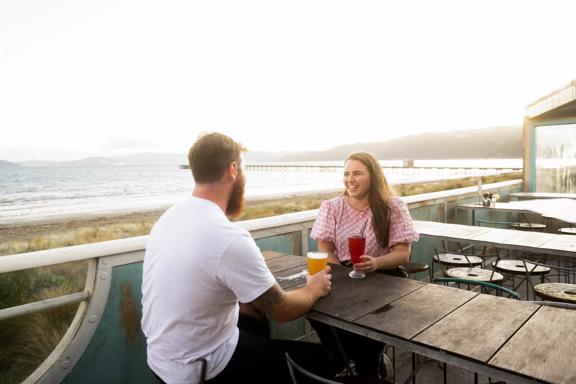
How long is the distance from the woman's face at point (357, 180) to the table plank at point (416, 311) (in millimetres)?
802

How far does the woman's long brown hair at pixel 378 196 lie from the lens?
215cm

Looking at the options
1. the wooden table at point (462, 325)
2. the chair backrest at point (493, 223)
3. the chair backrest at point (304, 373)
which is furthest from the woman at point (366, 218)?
the chair backrest at point (493, 223)

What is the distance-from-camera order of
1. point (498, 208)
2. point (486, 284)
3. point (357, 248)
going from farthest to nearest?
1. point (498, 208)
2. point (486, 284)
3. point (357, 248)

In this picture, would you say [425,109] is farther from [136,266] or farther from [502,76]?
[136,266]

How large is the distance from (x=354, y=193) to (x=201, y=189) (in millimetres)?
1236

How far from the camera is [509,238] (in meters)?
3.04

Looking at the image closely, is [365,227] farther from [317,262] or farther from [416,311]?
[416,311]

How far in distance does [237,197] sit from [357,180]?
3.39 ft

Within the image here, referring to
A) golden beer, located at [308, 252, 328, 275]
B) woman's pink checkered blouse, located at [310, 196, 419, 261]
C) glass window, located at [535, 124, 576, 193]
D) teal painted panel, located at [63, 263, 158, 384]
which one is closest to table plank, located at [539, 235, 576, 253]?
woman's pink checkered blouse, located at [310, 196, 419, 261]

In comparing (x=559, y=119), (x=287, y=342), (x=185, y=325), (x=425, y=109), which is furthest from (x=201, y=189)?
(x=425, y=109)

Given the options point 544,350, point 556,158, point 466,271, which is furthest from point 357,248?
point 556,158

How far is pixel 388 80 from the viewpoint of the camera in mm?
39469

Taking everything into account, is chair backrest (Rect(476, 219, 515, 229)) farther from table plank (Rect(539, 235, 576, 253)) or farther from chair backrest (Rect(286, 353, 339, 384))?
chair backrest (Rect(286, 353, 339, 384))

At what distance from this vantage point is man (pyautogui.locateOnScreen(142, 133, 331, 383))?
1.11 metres
